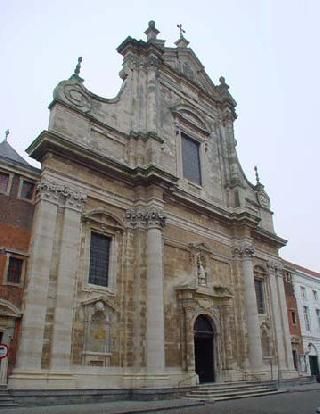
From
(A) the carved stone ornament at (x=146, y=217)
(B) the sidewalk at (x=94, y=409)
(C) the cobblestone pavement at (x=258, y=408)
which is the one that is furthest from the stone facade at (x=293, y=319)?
(B) the sidewalk at (x=94, y=409)

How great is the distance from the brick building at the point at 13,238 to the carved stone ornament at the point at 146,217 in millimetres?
4124

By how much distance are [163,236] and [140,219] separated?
137 cm

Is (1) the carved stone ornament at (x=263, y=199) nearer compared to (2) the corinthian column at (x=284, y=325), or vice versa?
(2) the corinthian column at (x=284, y=325)

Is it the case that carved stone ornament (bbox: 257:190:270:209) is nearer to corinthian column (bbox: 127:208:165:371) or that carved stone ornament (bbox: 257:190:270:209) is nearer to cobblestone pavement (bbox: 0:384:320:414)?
corinthian column (bbox: 127:208:165:371)

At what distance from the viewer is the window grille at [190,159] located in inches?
782

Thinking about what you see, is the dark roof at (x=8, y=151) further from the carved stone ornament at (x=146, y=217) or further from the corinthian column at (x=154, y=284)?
the corinthian column at (x=154, y=284)

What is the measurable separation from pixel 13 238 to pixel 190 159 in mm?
11029

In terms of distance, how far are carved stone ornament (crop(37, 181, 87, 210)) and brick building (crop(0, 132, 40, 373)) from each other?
657mm

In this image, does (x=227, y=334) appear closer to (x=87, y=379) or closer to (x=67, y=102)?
(x=87, y=379)

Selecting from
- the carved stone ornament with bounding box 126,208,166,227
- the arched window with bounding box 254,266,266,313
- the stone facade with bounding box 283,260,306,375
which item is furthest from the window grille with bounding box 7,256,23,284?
the stone facade with bounding box 283,260,306,375

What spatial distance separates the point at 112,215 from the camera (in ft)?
49.3

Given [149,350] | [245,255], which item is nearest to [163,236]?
[149,350]

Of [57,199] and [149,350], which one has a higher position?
[57,199]

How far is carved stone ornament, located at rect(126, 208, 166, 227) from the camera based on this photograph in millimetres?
15484
